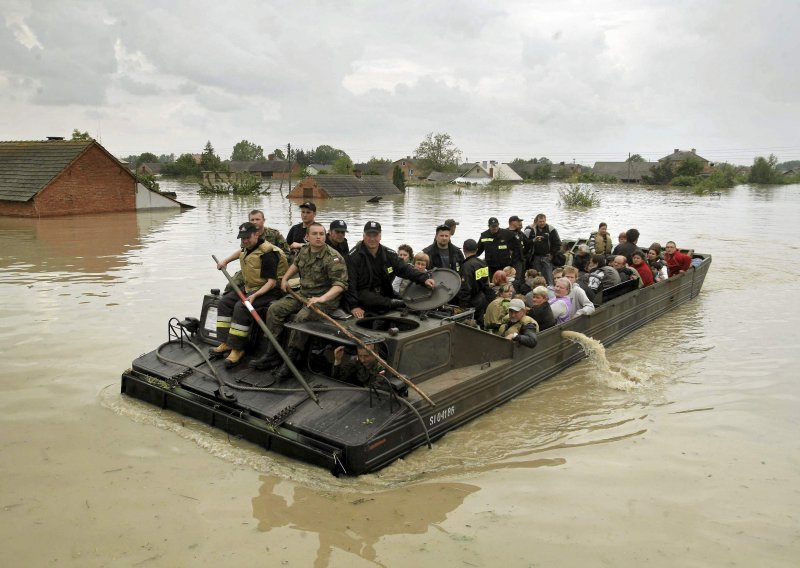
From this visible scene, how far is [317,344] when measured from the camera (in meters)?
7.39

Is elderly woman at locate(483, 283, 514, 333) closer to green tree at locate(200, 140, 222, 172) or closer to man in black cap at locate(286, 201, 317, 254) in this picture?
man in black cap at locate(286, 201, 317, 254)

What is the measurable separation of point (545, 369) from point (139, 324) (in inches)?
271

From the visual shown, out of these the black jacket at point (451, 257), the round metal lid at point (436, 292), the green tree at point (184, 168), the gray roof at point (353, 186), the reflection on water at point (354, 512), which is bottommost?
the reflection on water at point (354, 512)

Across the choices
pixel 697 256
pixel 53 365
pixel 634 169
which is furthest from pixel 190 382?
pixel 634 169

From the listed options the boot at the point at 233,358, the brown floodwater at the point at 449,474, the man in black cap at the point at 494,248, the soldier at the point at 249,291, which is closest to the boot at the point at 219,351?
the soldier at the point at 249,291

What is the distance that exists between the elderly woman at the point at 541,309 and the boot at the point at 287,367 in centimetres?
334

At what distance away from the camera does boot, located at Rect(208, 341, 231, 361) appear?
25.3 ft

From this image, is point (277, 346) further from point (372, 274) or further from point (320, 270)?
point (372, 274)

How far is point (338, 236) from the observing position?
789 cm

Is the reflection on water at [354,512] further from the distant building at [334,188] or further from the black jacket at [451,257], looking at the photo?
the distant building at [334,188]

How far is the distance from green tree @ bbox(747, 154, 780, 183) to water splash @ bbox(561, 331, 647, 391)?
9402 cm

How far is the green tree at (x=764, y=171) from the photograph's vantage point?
90.4 metres

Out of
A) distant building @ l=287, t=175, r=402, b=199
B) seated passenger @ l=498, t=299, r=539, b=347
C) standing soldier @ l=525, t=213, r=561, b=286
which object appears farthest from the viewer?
distant building @ l=287, t=175, r=402, b=199

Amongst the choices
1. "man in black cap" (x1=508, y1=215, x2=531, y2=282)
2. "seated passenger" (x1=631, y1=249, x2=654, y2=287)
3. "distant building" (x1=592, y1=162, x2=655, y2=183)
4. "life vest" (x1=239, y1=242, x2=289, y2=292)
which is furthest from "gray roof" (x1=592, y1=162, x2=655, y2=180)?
"life vest" (x1=239, y1=242, x2=289, y2=292)
